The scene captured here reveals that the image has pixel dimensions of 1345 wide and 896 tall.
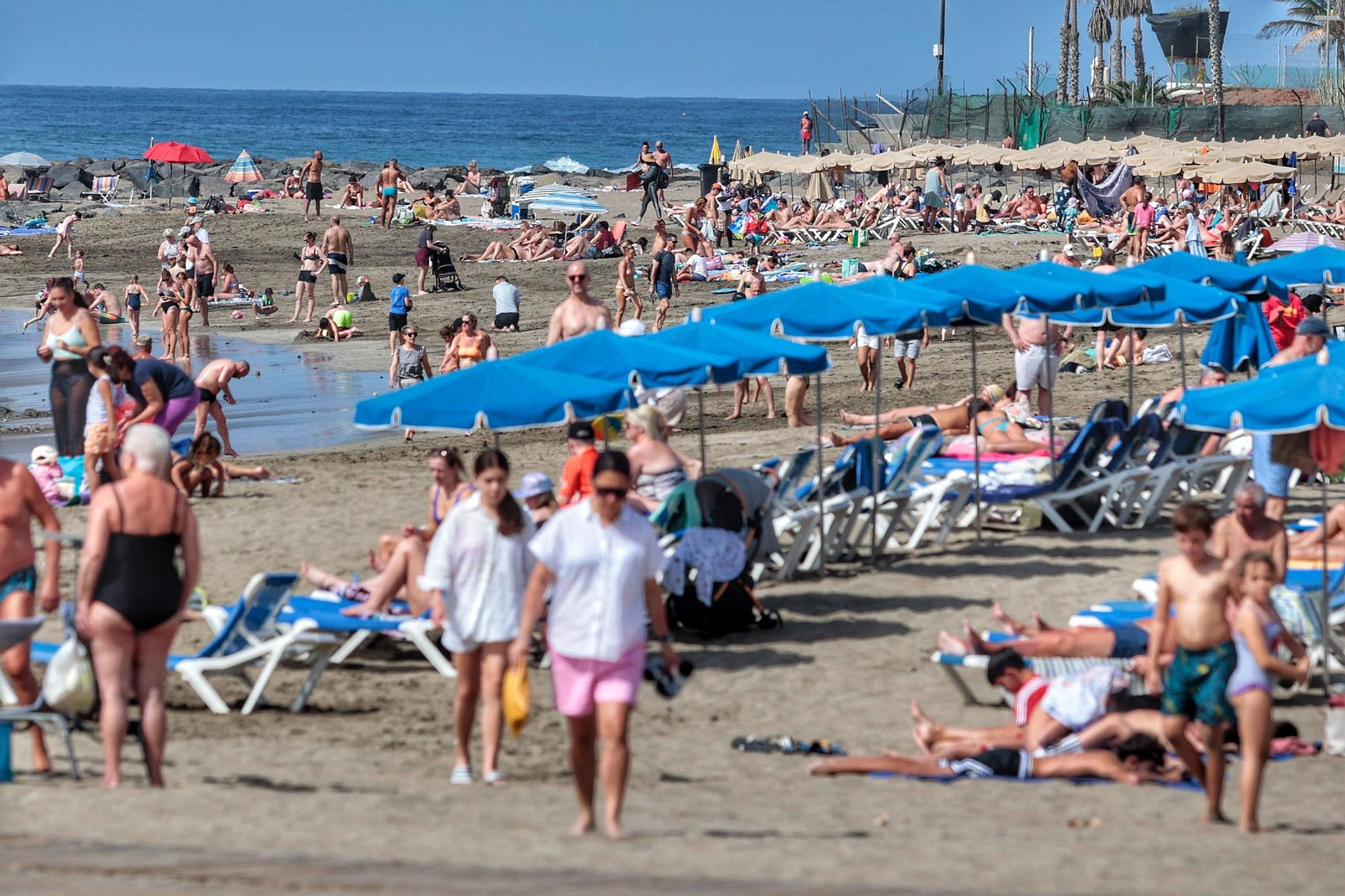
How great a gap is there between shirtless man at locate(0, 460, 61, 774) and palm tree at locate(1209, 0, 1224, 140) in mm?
42180

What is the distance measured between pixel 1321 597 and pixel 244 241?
28179 millimetres

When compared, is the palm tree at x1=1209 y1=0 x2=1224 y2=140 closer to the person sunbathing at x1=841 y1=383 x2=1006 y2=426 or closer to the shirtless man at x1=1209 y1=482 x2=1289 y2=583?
the person sunbathing at x1=841 y1=383 x2=1006 y2=426

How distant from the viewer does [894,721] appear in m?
7.79

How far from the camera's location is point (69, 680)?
5977mm

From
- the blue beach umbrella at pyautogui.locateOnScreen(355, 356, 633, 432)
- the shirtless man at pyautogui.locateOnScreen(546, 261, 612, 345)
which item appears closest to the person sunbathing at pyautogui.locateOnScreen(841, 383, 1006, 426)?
the shirtless man at pyautogui.locateOnScreen(546, 261, 612, 345)

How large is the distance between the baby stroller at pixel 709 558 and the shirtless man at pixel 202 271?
17181mm

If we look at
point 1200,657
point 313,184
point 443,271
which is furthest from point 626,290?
point 1200,657

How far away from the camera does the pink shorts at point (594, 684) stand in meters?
5.55

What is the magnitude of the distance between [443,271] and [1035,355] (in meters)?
13.9

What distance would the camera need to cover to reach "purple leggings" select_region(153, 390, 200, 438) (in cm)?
1163

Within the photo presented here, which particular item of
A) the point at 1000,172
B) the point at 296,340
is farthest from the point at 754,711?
the point at 1000,172

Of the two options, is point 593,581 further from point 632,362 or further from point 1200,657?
point 632,362

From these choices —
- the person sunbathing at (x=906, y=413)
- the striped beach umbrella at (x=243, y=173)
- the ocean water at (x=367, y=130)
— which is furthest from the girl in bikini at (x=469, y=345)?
the ocean water at (x=367, y=130)

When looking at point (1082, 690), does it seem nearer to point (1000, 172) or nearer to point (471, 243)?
point (471, 243)
